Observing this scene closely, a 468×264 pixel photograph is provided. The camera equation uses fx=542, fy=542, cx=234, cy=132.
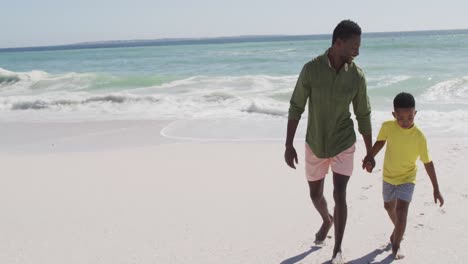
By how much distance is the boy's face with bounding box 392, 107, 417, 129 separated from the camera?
3.28 meters

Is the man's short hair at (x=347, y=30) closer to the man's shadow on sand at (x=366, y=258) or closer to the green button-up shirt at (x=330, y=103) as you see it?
the green button-up shirt at (x=330, y=103)

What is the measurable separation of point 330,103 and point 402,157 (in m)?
0.58

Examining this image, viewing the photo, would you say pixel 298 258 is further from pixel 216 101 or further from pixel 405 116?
pixel 216 101

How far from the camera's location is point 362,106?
343 cm

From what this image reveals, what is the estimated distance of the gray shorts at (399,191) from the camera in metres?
3.39

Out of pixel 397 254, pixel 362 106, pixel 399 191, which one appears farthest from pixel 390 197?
pixel 362 106

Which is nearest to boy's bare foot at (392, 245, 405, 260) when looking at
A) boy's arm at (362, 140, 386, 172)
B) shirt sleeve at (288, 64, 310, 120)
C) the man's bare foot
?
the man's bare foot

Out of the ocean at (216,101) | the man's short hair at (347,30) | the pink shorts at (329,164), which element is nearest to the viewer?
the man's short hair at (347,30)

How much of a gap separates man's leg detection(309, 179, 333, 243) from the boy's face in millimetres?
645

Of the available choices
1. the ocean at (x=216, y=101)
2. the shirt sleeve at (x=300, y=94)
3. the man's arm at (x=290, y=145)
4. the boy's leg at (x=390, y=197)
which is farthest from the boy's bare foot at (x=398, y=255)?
the ocean at (x=216, y=101)

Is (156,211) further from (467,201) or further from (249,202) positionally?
(467,201)

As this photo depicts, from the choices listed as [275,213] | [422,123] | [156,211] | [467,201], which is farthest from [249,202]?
[422,123]

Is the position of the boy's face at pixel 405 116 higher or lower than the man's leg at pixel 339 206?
higher

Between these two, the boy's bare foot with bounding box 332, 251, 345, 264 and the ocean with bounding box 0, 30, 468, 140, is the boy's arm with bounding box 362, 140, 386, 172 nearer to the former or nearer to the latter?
the boy's bare foot with bounding box 332, 251, 345, 264
